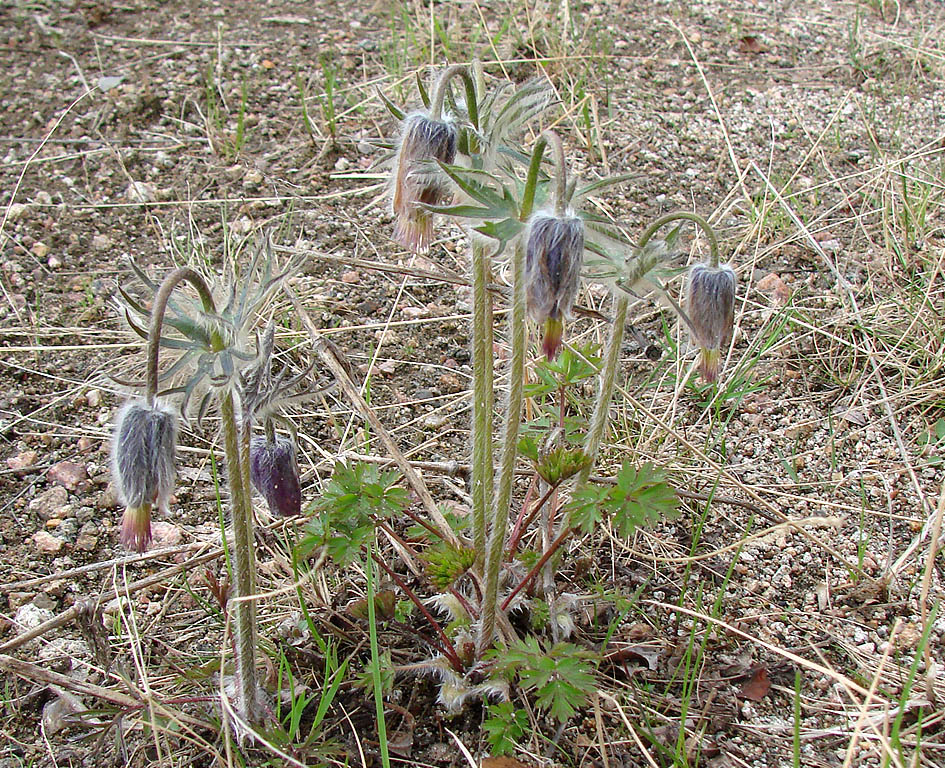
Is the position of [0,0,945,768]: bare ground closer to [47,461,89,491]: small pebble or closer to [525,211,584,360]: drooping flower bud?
[47,461,89,491]: small pebble

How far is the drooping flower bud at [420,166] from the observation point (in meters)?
1.47

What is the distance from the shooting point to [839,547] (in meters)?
2.04

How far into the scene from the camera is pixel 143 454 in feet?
4.42

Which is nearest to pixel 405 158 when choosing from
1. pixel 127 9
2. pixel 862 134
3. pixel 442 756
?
pixel 442 756

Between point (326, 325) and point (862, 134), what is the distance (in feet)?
6.88

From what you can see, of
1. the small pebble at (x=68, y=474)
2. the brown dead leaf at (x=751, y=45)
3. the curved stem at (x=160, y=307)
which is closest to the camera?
the curved stem at (x=160, y=307)

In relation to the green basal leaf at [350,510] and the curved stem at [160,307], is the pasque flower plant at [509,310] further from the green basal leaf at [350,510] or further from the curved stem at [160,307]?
the curved stem at [160,307]

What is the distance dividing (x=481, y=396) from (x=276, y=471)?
0.38m

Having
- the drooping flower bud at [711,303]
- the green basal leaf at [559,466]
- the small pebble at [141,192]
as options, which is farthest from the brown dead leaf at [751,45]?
the green basal leaf at [559,466]

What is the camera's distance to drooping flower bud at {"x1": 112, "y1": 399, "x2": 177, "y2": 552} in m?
1.34

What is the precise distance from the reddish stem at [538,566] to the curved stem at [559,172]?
0.59 meters

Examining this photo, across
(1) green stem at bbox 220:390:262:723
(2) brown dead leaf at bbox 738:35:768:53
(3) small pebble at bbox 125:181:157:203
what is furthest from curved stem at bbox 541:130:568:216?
(2) brown dead leaf at bbox 738:35:768:53

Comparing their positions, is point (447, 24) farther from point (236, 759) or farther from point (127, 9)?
point (236, 759)

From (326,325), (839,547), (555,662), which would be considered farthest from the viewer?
(326,325)
